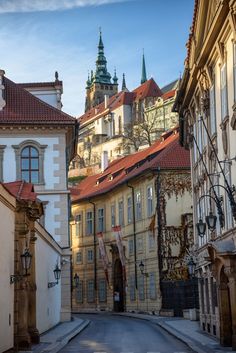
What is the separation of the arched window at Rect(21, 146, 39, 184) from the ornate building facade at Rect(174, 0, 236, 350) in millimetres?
11378

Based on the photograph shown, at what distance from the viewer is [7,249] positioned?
21.3m

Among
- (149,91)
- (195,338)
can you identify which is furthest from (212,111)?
(149,91)

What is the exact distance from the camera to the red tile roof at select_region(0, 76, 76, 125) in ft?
135

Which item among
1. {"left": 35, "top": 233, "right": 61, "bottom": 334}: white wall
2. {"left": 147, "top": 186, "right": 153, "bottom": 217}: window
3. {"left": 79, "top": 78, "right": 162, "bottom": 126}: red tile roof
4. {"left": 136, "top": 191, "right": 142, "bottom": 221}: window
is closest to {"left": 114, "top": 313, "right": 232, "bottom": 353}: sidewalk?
{"left": 35, "top": 233, "right": 61, "bottom": 334}: white wall

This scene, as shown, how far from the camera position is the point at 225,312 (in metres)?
24.4

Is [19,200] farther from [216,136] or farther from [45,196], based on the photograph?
[45,196]

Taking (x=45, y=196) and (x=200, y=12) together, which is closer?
(x=200, y=12)

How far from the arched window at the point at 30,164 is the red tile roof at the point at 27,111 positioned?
159 cm

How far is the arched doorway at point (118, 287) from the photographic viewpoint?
5959 cm

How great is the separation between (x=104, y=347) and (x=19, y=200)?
6199 millimetres

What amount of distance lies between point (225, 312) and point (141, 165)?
1343 inches

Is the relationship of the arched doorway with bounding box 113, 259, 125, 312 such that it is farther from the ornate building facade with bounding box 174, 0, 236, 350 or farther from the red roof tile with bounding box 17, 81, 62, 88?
the ornate building facade with bounding box 174, 0, 236, 350

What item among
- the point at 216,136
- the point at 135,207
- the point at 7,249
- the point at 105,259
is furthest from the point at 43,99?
the point at 7,249

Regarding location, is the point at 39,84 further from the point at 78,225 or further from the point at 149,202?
the point at 78,225
